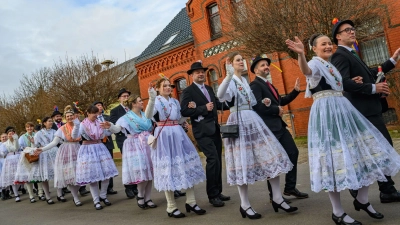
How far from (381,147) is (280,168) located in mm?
1272

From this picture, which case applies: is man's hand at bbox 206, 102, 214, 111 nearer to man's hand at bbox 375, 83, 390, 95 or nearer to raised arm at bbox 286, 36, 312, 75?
raised arm at bbox 286, 36, 312, 75

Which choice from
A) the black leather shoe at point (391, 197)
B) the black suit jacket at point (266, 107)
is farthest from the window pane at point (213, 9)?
the black leather shoe at point (391, 197)

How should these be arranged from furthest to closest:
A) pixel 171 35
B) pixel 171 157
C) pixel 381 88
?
pixel 171 35 → pixel 171 157 → pixel 381 88

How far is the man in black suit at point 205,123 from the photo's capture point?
5719 mm

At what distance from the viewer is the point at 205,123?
5.83m

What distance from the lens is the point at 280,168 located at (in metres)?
4.57

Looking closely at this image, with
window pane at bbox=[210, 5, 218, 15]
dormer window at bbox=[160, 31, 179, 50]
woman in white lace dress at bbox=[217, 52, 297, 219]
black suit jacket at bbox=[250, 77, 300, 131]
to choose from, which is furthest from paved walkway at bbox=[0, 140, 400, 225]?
dormer window at bbox=[160, 31, 179, 50]

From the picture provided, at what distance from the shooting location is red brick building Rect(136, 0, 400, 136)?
14641mm

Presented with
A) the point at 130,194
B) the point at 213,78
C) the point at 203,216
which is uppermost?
the point at 213,78

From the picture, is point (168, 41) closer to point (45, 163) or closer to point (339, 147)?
point (45, 163)

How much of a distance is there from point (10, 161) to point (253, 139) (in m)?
9.04

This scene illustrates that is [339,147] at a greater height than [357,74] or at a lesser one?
lesser

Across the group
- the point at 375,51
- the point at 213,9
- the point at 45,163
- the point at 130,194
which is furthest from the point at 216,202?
the point at 213,9

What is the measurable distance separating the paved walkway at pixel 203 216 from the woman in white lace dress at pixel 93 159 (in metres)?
0.46
